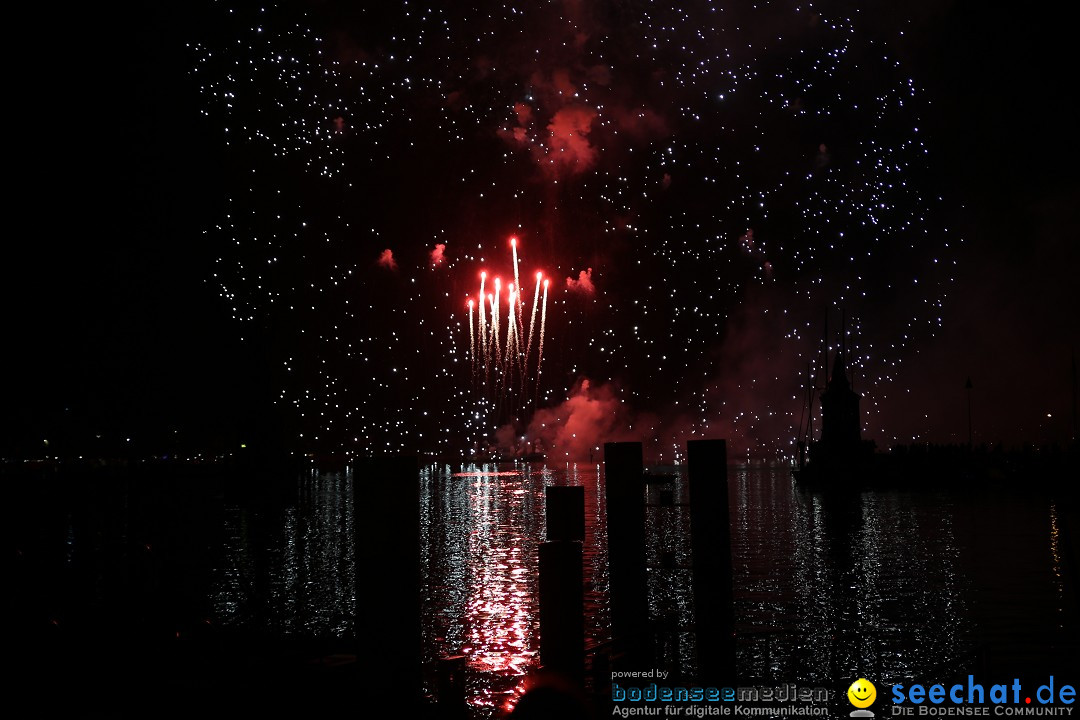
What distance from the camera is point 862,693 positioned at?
1420 cm

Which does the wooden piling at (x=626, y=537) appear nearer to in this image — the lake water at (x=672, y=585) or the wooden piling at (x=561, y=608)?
the lake water at (x=672, y=585)

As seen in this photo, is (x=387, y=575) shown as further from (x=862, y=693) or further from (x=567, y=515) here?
(x=862, y=693)

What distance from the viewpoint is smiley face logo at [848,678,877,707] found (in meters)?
13.7

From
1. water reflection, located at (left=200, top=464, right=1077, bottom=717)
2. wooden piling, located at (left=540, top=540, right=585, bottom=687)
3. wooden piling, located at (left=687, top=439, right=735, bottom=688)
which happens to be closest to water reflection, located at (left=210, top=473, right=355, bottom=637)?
water reflection, located at (left=200, top=464, right=1077, bottom=717)

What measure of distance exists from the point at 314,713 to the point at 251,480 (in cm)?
8733

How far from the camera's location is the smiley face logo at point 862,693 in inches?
539

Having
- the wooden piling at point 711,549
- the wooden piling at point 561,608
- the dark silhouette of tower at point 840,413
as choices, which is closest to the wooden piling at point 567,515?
the wooden piling at point 561,608

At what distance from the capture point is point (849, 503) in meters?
86.4

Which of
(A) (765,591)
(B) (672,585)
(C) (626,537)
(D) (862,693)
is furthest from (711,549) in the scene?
(B) (672,585)

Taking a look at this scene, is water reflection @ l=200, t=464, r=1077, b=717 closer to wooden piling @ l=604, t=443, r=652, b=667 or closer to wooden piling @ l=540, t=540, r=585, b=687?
wooden piling @ l=604, t=443, r=652, b=667

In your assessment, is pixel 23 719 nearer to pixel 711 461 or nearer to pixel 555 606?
pixel 555 606

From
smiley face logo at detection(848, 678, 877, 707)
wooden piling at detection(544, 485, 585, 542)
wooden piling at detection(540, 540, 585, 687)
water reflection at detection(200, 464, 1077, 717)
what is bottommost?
water reflection at detection(200, 464, 1077, 717)

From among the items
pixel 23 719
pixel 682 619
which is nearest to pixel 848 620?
pixel 682 619

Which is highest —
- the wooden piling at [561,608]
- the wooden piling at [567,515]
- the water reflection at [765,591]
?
the wooden piling at [567,515]
